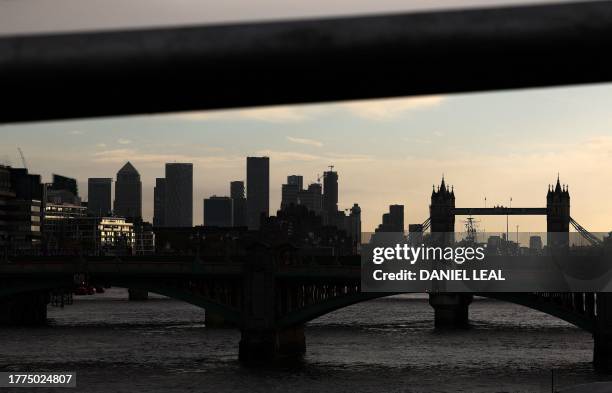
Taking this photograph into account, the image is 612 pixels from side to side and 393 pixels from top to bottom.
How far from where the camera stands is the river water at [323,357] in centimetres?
6175

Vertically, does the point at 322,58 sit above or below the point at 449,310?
above

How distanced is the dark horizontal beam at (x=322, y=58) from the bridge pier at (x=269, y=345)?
7198 cm

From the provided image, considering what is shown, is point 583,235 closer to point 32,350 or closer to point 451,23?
point 32,350

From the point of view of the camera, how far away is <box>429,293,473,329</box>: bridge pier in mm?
118312

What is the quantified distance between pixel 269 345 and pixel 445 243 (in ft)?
306

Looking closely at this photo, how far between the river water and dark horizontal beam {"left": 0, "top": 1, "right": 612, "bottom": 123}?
2247 inches

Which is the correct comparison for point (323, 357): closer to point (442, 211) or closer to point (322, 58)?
point (322, 58)

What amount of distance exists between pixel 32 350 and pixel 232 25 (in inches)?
3250

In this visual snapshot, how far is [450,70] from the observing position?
2.01m

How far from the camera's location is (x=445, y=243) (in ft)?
545

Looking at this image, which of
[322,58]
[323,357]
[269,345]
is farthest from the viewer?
[323,357]

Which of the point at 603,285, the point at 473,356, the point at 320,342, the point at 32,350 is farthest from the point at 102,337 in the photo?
the point at 603,285

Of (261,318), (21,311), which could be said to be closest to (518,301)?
(261,318)

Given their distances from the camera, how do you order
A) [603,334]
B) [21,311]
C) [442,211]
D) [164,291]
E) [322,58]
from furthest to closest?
1. [442,211]
2. [21,311]
3. [164,291]
4. [603,334]
5. [322,58]
